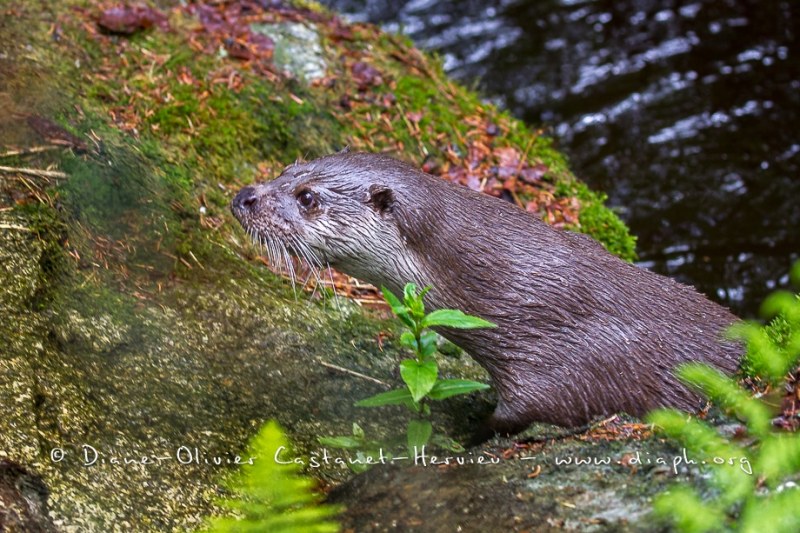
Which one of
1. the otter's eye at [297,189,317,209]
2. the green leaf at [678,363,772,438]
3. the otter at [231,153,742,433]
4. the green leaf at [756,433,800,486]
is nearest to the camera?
the green leaf at [756,433,800,486]

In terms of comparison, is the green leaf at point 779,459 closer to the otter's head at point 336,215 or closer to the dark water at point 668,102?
the otter's head at point 336,215

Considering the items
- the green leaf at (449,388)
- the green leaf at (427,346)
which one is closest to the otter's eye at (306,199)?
the green leaf at (427,346)

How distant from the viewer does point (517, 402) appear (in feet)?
12.5

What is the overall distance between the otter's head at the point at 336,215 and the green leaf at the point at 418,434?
684 mm

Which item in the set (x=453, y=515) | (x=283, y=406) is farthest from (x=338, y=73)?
(x=453, y=515)

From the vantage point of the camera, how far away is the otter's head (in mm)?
4059

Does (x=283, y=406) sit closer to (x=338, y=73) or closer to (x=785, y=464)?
(x=785, y=464)

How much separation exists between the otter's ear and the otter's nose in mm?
595

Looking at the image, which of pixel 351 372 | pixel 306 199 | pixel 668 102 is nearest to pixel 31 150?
pixel 306 199

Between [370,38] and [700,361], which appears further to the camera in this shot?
[370,38]

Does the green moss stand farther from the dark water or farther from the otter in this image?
the otter

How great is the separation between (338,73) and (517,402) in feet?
11.2

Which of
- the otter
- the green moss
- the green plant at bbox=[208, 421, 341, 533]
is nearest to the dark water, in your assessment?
the green moss

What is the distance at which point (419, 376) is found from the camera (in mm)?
3480
